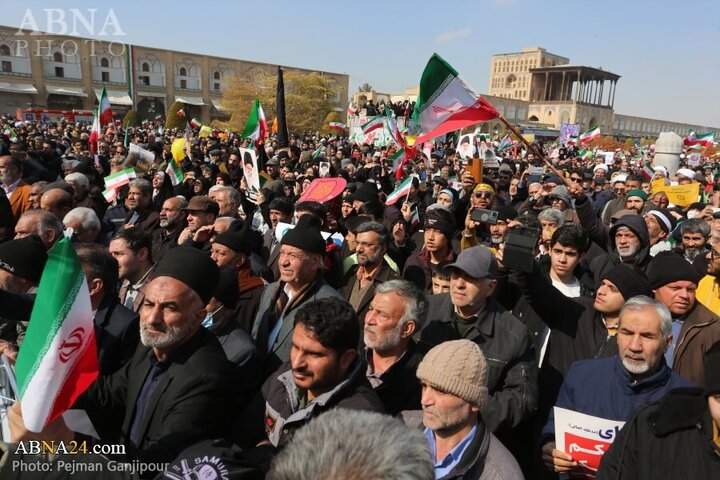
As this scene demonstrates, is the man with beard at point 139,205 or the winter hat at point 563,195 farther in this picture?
the man with beard at point 139,205

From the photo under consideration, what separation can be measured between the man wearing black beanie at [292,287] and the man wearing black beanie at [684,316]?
2.05 m

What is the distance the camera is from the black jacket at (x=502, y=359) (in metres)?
2.44

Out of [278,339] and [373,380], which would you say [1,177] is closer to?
[278,339]

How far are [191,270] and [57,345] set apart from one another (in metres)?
0.75

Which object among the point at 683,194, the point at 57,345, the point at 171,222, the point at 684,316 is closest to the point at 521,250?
the point at 684,316

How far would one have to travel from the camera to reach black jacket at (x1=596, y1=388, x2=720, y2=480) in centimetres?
174

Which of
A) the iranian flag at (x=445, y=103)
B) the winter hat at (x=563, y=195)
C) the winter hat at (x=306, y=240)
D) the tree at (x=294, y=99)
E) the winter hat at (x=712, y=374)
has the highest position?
the tree at (x=294, y=99)

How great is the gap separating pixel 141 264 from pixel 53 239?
78 centimetres

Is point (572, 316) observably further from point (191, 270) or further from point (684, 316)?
point (191, 270)

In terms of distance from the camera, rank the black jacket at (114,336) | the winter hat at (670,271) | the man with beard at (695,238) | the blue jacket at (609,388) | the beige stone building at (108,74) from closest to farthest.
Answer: the blue jacket at (609,388)
the black jacket at (114,336)
the winter hat at (670,271)
the man with beard at (695,238)
the beige stone building at (108,74)

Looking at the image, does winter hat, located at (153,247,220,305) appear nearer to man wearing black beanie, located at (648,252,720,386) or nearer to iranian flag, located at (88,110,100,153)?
man wearing black beanie, located at (648,252,720,386)

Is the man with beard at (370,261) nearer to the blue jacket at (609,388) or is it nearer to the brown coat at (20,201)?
the blue jacket at (609,388)

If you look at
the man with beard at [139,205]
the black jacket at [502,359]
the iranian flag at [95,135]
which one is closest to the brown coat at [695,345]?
the black jacket at [502,359]

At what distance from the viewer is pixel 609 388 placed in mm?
2354
